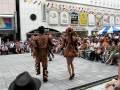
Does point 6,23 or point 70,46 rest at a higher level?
point 6,23

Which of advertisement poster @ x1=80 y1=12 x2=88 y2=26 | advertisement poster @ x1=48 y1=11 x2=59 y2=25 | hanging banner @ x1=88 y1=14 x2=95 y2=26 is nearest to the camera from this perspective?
advertisement poster @ x1=48 y1=11 x2=59 y2=25

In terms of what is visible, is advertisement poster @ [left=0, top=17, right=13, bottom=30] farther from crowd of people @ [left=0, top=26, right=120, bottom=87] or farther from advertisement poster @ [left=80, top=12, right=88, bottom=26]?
advertisement poster @ [left=80, top=12, right=88, bottom=26]

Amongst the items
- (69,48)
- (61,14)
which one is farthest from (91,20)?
(69,48)

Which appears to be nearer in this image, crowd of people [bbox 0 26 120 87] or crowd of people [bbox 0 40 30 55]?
crowd of people [bbox 0 26 120 87]

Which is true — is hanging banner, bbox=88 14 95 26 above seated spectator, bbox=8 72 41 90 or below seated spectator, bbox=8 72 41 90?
above

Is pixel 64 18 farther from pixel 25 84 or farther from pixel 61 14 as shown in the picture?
pixel 25 84

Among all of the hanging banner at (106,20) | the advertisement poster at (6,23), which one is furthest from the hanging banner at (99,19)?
the advertisement poster at (6,23)

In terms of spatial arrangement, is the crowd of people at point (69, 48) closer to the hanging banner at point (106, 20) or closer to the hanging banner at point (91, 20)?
the hanging banner at point (91, 20)

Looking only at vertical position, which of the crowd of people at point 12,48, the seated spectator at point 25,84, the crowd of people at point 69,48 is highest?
the seated spectator at point 25,84

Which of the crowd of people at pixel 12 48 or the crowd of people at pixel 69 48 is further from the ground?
the crowd of people at pixel 69 48

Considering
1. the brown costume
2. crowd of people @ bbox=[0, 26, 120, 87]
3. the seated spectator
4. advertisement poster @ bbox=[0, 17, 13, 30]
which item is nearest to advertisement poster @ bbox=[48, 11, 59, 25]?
advertisement poster @ bbox=[0, 17, 13, 30]

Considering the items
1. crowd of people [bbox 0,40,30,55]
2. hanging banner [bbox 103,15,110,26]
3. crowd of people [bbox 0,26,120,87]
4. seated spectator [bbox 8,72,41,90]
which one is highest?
hanging banner [bbox 103,15,110,26]

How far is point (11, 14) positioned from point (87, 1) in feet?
33.6

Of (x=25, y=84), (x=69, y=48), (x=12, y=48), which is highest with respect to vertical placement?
(x=25, y=84)
